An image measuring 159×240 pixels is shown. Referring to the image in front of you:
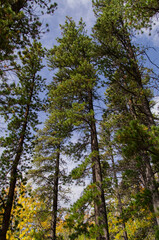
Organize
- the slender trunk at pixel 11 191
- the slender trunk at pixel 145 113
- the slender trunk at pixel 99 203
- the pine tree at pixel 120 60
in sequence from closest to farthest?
the slender trunk at pixel 145 113 < the slender trunk at pixel 11 191 < the slender trunk at pixel 99 203 < the pine tree at pixel 120 60

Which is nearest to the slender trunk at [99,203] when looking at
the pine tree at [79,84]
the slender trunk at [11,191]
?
the pine tree at [79,84]

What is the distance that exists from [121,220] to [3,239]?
3.89 m

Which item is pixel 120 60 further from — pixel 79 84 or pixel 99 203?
pixel 99 203

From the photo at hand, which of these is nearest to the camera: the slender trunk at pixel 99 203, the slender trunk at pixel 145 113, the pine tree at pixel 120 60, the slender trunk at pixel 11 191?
the slender trunk at pixel 145 113

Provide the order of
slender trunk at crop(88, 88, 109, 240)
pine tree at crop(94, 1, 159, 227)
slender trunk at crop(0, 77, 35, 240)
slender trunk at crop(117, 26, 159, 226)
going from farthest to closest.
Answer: pine tree at crop(94, 1, 159, 227) < slender trunk at crop(88, 88, 109, 240) < slender trunk at crop(0, 77, 35, 240) < slender trunk at crop(117, 26, 159, 226)

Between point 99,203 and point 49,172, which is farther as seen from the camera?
point 49,172

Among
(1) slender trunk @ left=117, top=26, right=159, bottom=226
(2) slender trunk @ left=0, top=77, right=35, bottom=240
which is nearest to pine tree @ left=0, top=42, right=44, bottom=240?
(2) slender trunk @ left=0, top=77, right=35, bottom=240

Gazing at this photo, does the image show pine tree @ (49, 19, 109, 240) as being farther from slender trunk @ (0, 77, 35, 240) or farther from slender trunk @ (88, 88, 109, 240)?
slender trunk @ (0, 77, 35, 240)

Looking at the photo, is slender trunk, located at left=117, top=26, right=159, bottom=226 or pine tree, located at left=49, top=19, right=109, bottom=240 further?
pine tree, located at left=49, top=19, right=109, bottom=240

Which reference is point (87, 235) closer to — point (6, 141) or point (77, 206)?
point (77, 206)

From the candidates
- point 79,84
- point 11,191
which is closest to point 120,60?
point 79,84

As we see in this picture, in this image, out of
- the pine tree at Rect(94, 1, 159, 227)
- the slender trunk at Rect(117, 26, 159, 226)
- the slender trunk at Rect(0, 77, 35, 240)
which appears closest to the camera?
the slender trunk at Rect(117, 26, 159, 226)

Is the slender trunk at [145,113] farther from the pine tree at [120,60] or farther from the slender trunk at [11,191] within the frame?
the slender trunk at [11,191]

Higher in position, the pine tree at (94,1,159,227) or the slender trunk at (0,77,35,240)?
the pine tree at (94,1,159,227)
